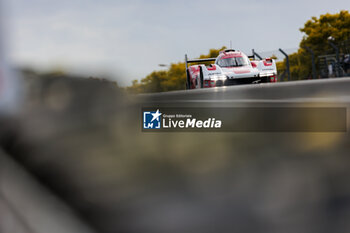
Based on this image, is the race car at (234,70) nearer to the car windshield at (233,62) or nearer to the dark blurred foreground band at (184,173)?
the car windshield at (233,62)

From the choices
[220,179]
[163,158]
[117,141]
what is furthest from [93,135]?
[220,179]

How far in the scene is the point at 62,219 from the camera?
6.68ft

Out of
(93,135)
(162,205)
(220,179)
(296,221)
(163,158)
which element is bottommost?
(296,221)

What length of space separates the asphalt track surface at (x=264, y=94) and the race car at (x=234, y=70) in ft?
1.74

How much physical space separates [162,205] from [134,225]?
0.20 metres

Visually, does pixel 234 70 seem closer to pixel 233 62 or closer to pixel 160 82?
pixel 233 62

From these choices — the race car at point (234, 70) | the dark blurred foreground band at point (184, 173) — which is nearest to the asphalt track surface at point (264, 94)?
the dark blurred foreground band at point (184, 173)

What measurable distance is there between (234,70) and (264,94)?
0.74 metres

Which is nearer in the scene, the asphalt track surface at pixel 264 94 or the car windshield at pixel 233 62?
the asphalt track surface at pixel 264 94

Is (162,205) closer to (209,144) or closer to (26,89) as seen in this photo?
(209,144)

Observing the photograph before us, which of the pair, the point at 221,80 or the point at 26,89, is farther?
the point at 221,80

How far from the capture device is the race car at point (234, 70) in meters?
2.54

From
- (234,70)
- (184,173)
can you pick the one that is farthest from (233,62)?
(184,173)

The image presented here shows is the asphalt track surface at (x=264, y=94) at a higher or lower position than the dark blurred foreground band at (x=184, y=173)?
higher
